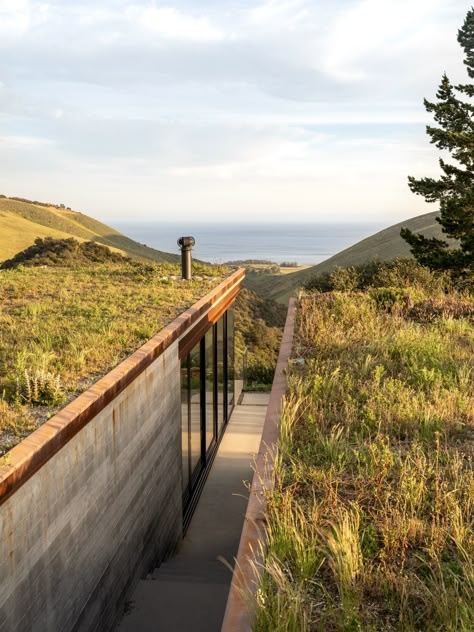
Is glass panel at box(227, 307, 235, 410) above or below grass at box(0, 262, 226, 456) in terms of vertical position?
below

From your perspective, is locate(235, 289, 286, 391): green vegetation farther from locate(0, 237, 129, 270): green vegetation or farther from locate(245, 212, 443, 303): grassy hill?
locate(245, 212, 443, 303): grassy hill

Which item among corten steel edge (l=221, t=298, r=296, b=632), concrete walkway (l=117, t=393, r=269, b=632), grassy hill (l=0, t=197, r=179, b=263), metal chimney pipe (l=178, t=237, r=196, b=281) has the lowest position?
concrete walkway (l=117, t=393, r=269, b=632)

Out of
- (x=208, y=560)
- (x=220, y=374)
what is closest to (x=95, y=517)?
(x=208, y=560)

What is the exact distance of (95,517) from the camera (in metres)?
6.29

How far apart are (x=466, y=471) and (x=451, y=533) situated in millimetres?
989

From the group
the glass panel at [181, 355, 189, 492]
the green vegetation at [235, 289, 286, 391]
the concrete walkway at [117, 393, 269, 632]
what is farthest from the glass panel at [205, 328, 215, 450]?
the green vegetation at [235, 289, 286, 391]

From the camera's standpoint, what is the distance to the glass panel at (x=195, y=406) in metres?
11.7

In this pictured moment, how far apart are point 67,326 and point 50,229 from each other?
3025 inches

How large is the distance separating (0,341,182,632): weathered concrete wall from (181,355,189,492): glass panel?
942mm

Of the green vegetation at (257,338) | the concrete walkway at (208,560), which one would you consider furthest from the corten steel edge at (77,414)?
the green vegetation at (257,338)

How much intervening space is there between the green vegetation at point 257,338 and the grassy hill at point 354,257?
28.6 meters

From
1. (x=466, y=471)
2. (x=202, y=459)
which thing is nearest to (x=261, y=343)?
(x=202, y=459)

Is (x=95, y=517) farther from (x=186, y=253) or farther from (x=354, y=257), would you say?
(x=354, y=257)

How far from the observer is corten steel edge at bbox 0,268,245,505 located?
4488 millimetres
